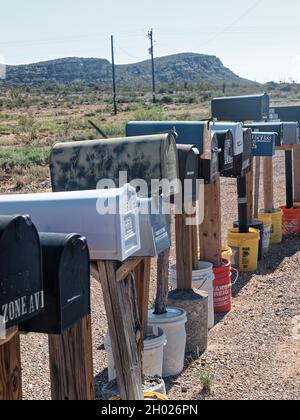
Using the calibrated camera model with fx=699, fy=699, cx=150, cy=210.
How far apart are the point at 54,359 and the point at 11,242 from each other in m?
0.85

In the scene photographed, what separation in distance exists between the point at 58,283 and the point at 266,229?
622 centimetres

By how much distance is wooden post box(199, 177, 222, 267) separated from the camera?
5.95 meters

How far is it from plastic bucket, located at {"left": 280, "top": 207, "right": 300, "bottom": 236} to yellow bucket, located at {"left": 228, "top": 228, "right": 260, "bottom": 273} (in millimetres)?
1851

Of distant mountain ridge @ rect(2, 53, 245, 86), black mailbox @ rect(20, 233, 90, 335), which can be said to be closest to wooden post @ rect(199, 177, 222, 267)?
black mailbox @ rect(20, 233, 90, 335)

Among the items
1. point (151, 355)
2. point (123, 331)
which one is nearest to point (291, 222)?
point (151, 355)

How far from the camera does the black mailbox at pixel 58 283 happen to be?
238 cm

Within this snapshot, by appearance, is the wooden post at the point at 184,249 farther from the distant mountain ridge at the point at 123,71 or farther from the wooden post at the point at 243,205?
the distant mountain ridge at the point at 123,71

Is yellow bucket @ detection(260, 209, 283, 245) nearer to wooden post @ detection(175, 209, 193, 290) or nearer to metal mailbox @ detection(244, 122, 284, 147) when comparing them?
metal mailbox @ detection(244, 122, 284, 147)

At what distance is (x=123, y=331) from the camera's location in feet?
10.8

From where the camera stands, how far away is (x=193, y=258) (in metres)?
5.62

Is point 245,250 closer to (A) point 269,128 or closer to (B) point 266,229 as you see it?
(B) point 266,229

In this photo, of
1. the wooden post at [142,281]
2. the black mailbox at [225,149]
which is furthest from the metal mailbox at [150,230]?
the black mailbox at [225,149]

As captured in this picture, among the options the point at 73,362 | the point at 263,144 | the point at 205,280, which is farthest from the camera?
the point at 263,144
